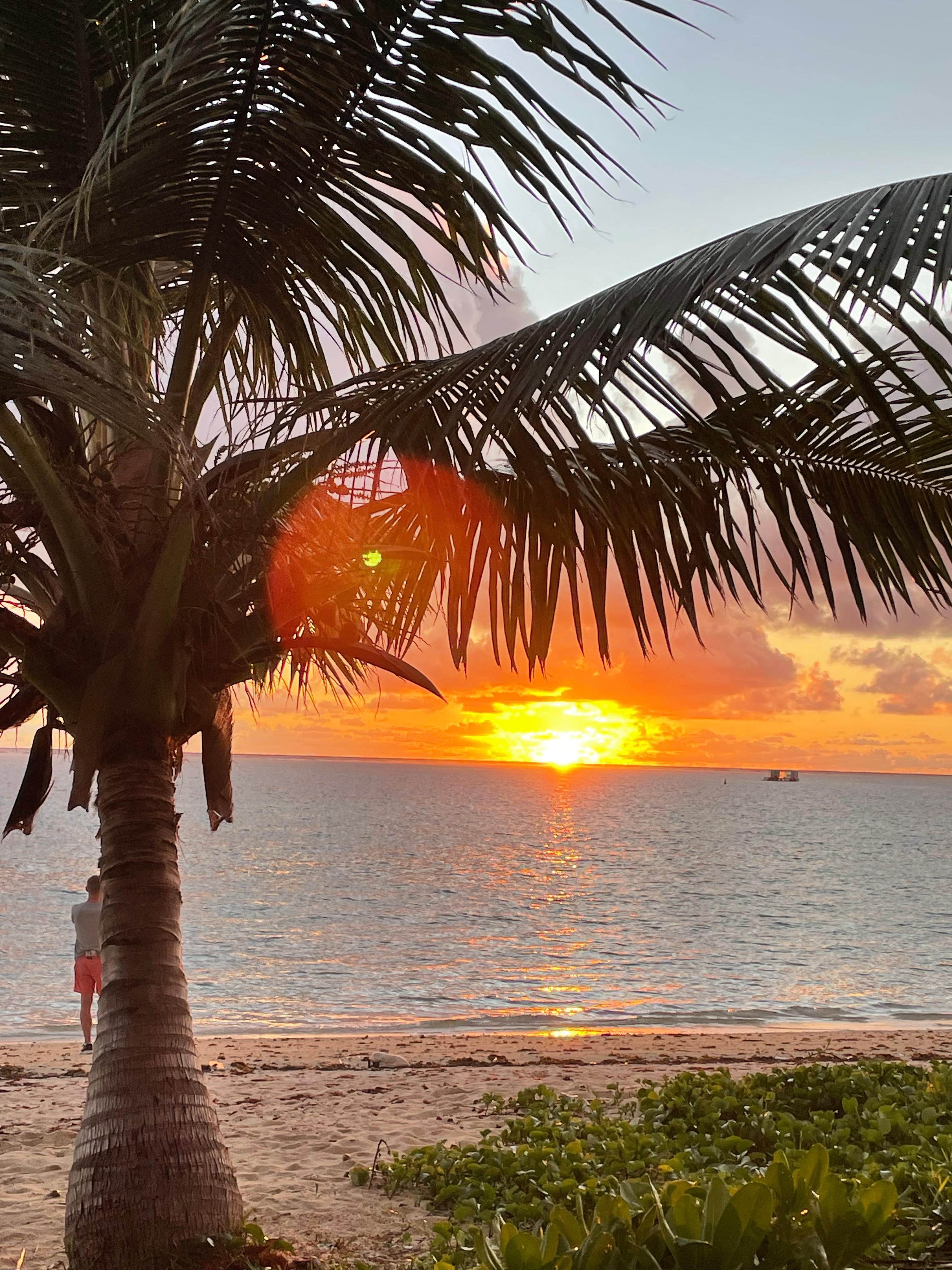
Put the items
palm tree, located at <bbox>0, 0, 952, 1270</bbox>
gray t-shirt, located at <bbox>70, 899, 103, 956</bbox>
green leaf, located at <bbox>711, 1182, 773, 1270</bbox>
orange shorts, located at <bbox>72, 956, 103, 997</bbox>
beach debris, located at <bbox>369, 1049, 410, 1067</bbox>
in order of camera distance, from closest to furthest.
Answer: green leaf, located at <bbox>711, 1182, 773, 1270</bbox> < palm tree, located at <bbox>0, 0, 952, 1270</bbox> < gray t-shirt, located at <bbox>70, 899, 103, 956</bbox> < orange shorts, located at <bbox>72, 956, 103, 997</bbox> < beach debris, located at <bbox>369, 1049, 410, 1067</bbox>

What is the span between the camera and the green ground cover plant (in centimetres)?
206

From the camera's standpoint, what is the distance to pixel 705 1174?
142 inches

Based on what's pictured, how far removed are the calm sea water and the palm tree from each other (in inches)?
97.9

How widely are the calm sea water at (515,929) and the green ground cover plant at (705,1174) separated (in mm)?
3523

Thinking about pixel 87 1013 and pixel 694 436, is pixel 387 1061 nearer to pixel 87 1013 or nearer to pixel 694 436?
pixel 87 1013

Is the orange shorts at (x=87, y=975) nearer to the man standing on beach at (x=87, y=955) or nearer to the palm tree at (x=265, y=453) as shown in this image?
the man standing on beach at (x=87, y=955)

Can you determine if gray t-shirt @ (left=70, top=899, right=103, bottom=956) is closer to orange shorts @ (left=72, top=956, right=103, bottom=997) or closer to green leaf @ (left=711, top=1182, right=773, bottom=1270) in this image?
orange shorts @ (left=72, top=956, right=103, bottom=997)

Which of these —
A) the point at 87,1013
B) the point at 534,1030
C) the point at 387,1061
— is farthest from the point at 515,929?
→ the point at 87,1013

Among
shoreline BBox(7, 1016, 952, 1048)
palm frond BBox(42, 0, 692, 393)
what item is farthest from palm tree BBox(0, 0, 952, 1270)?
shoreline BBox(7, 1016, 952, 1048)

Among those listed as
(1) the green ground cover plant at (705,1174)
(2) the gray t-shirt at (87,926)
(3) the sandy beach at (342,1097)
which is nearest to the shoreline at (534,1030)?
(3) the sandy beach at (342,1097)

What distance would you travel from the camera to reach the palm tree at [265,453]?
333 cm

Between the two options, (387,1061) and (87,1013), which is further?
(387,1061)

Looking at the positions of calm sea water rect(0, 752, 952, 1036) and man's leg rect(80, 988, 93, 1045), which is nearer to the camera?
man's leg rect(80, 988, 93, 1045)

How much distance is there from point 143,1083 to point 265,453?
2.50 m
